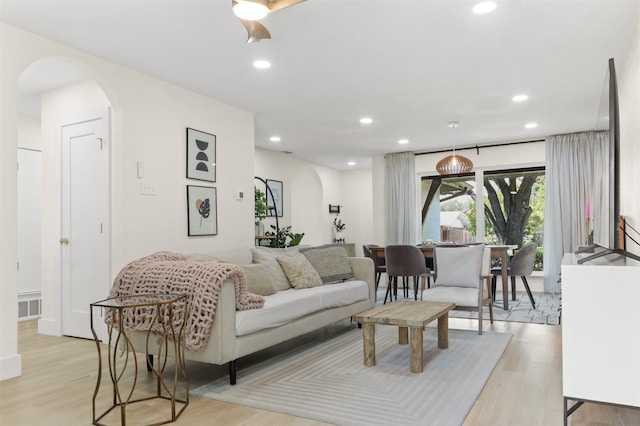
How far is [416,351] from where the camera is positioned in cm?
320

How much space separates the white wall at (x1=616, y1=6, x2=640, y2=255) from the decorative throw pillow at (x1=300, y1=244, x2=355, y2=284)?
2.55 m

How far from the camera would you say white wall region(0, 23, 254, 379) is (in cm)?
324

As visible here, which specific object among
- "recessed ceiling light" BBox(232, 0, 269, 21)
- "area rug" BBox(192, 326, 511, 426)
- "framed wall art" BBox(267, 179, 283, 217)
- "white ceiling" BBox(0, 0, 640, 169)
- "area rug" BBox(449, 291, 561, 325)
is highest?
"white ceiling" BBox(0, 0, 640, 169)

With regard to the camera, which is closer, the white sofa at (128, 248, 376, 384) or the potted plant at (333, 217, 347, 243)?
the white sofa at (128, 248, 376, 384)

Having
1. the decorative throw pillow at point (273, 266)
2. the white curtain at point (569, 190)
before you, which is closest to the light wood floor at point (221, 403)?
the decorative throw pillow at point (273, 266)

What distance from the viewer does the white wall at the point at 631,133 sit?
3012 mm

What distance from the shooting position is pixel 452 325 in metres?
4.85

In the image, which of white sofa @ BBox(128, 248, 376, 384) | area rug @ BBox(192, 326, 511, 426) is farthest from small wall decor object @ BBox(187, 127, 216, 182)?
area rug @ BBox(192, 326, 511, 426)

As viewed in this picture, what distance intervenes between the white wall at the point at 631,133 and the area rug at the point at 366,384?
1.46 meters

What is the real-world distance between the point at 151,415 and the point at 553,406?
221cm

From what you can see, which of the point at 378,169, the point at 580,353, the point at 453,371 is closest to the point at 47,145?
the point at 453,371

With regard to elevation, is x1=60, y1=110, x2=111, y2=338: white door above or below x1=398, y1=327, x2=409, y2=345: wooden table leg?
above

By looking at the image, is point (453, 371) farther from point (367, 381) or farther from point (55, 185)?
point (55, 185)

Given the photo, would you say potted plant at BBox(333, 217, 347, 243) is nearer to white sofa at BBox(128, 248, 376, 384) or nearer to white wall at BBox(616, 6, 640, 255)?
white sofa at BBox(128, 248, 376, 384)
